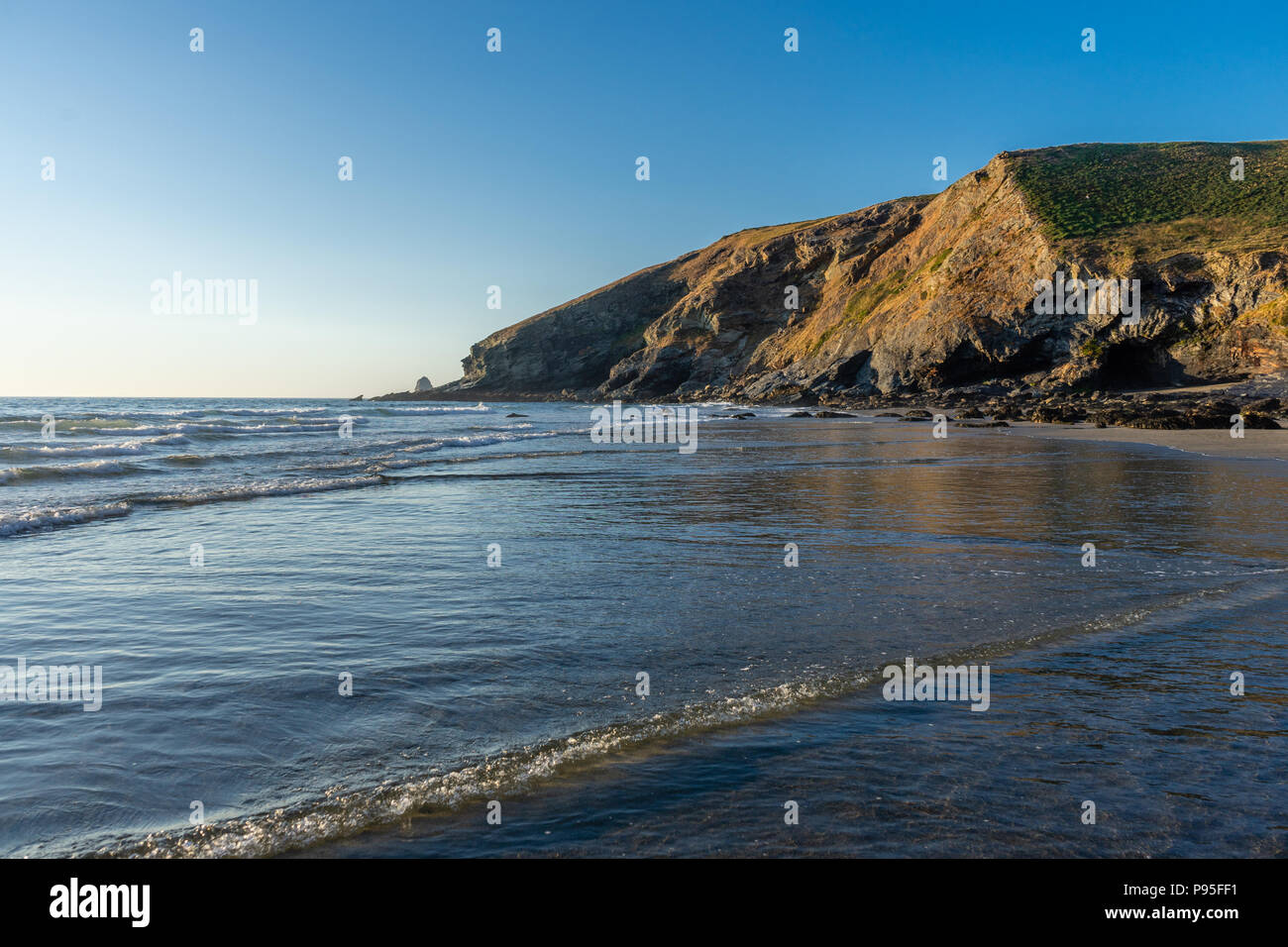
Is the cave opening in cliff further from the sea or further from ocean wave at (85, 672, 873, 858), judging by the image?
ocean wave at (85, 672, 873, 858)

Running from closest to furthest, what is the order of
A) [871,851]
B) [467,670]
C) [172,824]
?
[871,851]
[172,824]
[467,670]

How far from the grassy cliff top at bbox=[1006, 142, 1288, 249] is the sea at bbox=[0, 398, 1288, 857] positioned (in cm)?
5370

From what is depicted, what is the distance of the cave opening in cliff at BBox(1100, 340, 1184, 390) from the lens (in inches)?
1812

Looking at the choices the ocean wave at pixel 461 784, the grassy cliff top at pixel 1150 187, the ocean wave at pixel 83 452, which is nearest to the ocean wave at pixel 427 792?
the ocean wave at pixel 461 784

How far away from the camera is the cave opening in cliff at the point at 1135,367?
4602 centimetres

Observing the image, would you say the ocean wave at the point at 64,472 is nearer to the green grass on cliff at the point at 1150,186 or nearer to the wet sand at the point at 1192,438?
the wet sand at the point at 1192,438

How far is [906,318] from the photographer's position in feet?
219

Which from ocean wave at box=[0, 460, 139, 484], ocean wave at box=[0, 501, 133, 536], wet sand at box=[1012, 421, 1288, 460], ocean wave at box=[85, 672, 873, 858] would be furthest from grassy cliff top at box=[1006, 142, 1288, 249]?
ocean wave at box=[0, 501, 133, 536]

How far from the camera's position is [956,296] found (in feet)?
199

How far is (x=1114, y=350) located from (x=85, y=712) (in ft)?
184

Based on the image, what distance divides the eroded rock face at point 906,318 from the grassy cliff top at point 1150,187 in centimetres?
154

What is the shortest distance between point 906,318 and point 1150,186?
2238 cm
